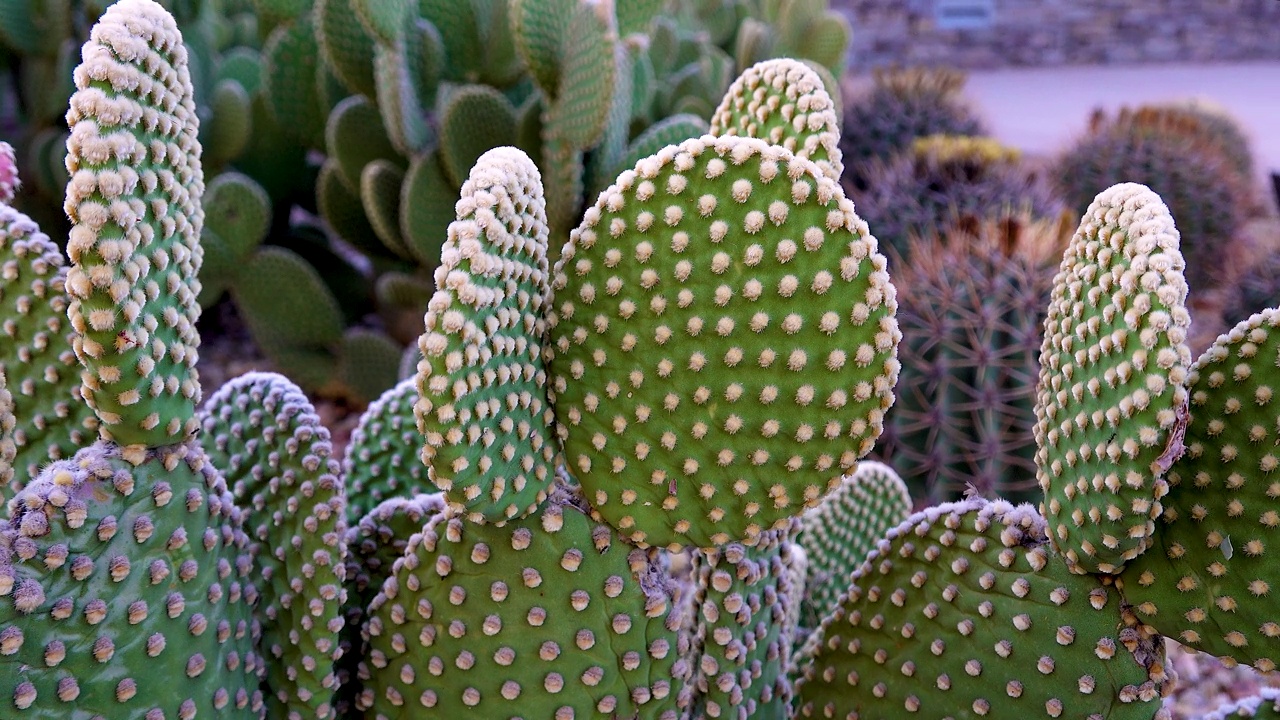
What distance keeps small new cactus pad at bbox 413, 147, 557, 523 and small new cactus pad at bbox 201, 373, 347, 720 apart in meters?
0.13

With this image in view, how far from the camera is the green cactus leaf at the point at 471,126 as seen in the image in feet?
6.48

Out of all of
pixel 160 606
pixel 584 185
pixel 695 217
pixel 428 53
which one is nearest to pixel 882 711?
pixel 695 217

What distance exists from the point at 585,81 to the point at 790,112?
97 centimetres

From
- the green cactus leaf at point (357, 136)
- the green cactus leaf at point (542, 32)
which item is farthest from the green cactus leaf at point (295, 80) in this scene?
the green cactus leaf at point (542, 32)

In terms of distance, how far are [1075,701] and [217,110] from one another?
2.45 m

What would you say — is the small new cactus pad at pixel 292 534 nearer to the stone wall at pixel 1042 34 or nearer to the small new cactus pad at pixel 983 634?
the small new cactus pad at pixel 983 634

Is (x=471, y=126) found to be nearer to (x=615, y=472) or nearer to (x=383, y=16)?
(x=383, y=16)

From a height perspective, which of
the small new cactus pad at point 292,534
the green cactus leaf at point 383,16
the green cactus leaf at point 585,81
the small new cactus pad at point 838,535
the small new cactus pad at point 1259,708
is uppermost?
the green cactus leaf at point 383,16

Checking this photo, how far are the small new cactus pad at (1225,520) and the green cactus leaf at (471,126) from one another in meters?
1.54

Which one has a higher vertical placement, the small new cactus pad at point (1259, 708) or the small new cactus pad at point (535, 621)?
the small new cactus pad at point (535, 621)

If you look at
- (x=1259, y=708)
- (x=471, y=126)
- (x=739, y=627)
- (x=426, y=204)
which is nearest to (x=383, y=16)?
(x=471, y=126)

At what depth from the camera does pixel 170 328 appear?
600 millimetres

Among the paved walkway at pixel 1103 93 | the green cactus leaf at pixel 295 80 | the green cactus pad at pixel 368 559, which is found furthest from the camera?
the paved walkway at pixel 1103 93

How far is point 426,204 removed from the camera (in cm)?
209
